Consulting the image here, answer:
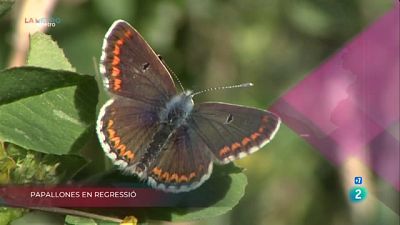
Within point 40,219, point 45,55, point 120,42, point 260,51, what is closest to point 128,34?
point 120,42

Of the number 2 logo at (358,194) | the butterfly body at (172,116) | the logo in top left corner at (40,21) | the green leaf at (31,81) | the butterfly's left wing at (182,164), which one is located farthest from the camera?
the number 2 logo at (358,194)

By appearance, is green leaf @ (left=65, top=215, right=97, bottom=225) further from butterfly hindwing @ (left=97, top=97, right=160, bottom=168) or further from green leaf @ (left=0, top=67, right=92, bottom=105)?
green leaf @ (left=0, top=67, right=92, bottom=105)


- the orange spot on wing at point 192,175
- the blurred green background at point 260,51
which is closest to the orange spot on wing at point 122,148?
the orange spot on wing at point 192,175

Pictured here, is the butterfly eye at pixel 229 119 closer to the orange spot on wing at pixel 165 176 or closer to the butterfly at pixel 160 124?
the butterfly at pixel 160 124

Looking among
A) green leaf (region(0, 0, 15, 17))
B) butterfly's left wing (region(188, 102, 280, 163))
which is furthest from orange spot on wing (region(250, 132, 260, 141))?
green leaf (region(0, 0, 15, 17))

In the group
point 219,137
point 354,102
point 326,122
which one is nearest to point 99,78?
point 219,137

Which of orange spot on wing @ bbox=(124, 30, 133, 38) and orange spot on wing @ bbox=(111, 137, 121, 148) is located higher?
orange spot on wing @ bbox=(124, 30, 133, 38)
